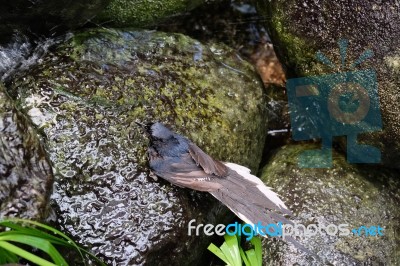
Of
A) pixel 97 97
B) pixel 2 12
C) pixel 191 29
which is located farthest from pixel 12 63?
pixel 191 29

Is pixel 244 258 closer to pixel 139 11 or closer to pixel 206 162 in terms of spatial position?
pixel 206 162

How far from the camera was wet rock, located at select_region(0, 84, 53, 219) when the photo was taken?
1.93m

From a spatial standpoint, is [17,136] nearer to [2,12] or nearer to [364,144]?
[2,12]

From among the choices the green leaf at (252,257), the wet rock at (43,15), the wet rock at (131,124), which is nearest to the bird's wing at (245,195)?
the wet rock at (131,124)

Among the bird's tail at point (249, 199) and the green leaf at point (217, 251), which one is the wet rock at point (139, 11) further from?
the green leaf at point (217, 251)

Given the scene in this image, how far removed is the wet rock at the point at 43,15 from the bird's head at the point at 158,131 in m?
0.74

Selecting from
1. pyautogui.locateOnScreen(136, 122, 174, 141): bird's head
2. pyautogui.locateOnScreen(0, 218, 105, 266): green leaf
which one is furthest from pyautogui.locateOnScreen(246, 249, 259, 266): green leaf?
pyautogui.locateOnScreen(0, 218, 105, 266): green leaf

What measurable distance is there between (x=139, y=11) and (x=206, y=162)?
3.77 ft

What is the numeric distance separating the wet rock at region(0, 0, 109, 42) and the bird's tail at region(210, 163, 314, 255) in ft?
3.66

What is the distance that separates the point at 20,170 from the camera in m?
1.98

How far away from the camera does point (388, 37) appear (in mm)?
2465

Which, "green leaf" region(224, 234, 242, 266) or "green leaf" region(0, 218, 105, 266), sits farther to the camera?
"green leaf" region(224, 234, 242, 266)

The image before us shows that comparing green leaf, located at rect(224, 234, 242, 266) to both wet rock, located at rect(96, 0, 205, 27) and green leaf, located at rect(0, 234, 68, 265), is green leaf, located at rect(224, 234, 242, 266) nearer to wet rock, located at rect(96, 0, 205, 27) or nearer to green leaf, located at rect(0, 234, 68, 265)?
green leaf, located at rect(0, 234, 68, 265)

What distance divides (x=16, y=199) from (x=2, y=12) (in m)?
0.97
